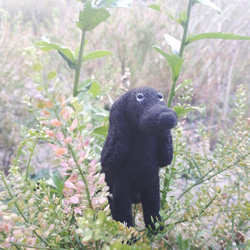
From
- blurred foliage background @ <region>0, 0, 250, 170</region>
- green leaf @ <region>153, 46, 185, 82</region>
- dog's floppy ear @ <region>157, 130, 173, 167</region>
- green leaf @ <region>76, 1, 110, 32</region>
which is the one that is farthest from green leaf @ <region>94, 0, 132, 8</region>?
blurred foliage background @ <region>0, 0, 250, 170</region>

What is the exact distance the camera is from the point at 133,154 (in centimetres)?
59

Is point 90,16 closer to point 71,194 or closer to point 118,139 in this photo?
point 118,139

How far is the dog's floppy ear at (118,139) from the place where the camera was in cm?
57

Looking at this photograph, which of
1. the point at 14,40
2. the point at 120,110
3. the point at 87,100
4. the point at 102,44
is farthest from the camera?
the point at 102,44

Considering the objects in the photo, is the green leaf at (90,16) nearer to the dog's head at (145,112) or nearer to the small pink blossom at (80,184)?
the dog's head at (145,112)

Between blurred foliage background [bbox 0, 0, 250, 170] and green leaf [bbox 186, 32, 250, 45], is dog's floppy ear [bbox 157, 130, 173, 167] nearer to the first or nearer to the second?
green leaf [bbox 186, 32, 250, 45]

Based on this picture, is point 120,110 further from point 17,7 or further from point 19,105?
point 17,7

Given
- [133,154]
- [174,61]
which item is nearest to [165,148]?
[133,154]

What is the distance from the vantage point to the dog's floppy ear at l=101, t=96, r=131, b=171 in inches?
22.4

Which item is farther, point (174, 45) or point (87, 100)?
point (87, 100)

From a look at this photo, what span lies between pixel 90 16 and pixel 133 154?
0.37 m

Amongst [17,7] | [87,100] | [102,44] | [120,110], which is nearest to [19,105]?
[102,44]

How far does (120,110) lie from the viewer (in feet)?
1.90

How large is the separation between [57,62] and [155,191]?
164 centimetres
